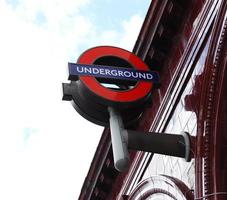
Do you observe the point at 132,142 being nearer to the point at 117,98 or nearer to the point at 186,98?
the point at 117,98

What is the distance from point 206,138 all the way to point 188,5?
9.03 feet

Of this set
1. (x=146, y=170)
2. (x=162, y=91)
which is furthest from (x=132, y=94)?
(x=146, y=170)

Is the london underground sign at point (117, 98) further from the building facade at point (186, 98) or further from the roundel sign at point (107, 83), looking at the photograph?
A: the building facade at point (186, 98)

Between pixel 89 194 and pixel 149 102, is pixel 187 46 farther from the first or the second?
pixel 89 194

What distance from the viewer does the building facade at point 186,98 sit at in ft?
26.4

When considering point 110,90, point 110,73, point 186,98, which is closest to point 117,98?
point 110,90

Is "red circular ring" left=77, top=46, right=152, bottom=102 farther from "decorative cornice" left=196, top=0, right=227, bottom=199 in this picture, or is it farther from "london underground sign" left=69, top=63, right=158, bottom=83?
"decorative cornice" left=196, top=0, right=227, bottom=199

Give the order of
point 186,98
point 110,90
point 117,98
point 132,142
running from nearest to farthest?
point 132,142
point 117,98
point 110,90
point 186,98

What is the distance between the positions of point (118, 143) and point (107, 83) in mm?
1720

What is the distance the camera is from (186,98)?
9188mm

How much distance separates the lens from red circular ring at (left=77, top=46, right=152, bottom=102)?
24.3 feet

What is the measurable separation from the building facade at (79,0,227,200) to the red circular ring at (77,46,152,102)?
92 centimetres

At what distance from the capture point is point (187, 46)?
9.47 meters

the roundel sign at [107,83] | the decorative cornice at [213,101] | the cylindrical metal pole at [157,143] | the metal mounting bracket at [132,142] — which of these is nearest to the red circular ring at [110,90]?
the roundel sign at [107,83]
